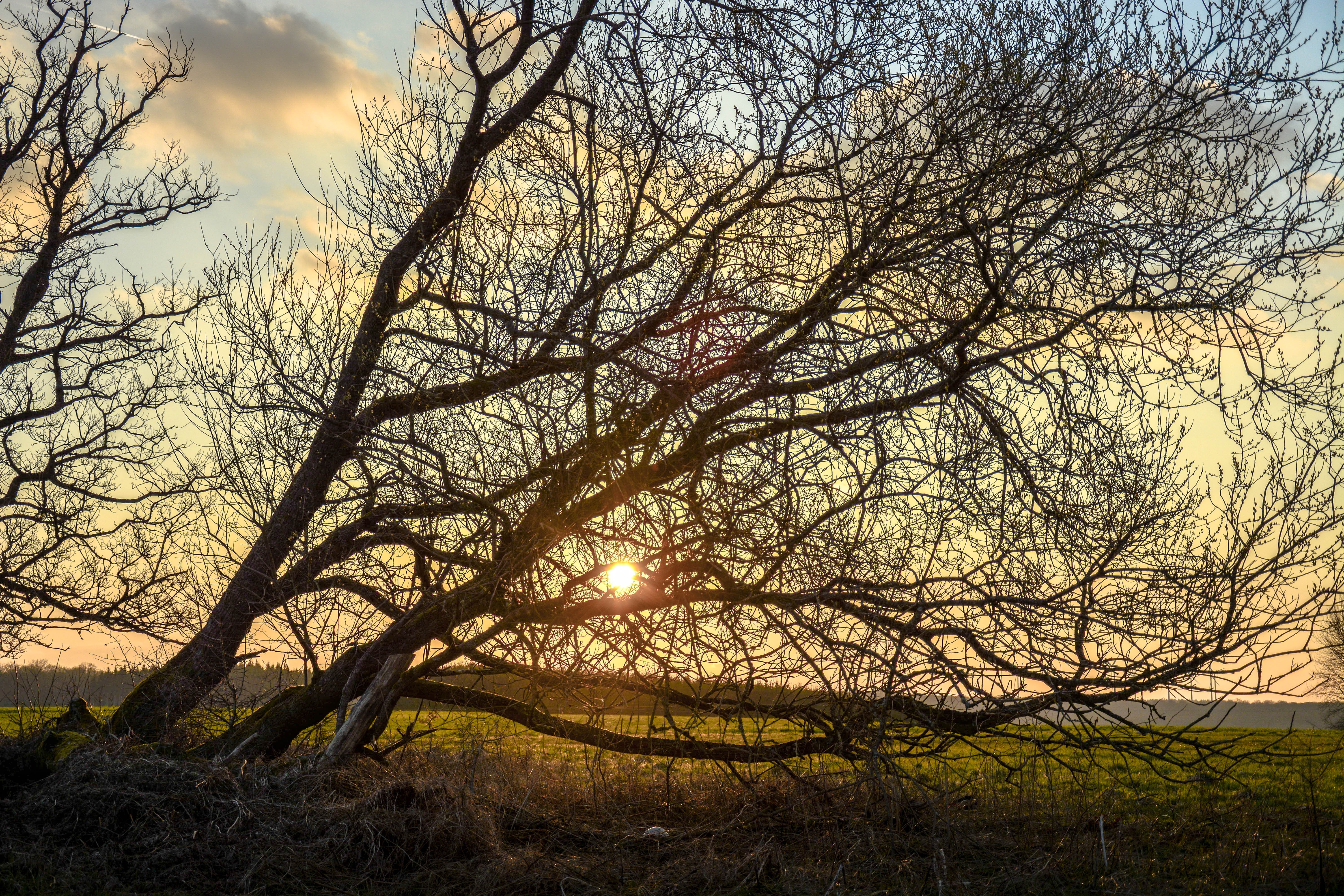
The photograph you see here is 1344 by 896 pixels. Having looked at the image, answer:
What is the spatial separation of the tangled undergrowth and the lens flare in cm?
161

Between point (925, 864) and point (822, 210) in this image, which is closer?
point (925, 864)

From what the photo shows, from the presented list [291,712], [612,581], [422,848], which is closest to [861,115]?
[612,581]

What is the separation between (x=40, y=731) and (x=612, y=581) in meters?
6.03

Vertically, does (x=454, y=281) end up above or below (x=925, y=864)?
above

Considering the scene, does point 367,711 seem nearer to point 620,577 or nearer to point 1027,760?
point 620,577

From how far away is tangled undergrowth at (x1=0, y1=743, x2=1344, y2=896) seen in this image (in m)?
5.53

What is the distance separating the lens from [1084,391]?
6.18 m

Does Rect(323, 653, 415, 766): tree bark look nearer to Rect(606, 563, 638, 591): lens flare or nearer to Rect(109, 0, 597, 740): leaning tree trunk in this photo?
Rect(109, 0, 597, 740): leaning tree trunk

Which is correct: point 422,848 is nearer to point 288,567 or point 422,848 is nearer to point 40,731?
point 288,567

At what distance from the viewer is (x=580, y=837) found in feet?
21.5

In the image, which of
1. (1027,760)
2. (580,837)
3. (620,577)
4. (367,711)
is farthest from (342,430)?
(1027,760)

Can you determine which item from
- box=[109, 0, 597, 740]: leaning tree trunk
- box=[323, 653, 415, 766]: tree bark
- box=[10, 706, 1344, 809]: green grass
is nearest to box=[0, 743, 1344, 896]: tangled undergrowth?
box=[323, 653, 415, 766]: tree bark

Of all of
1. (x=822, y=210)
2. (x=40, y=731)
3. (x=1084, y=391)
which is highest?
(x=822, y=210)

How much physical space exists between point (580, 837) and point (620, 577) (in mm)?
2078
